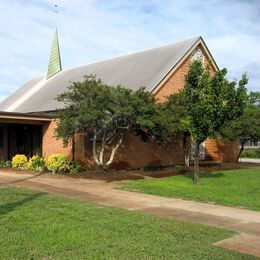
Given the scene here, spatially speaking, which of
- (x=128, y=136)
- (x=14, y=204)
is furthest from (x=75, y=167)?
(x=14, y=204)

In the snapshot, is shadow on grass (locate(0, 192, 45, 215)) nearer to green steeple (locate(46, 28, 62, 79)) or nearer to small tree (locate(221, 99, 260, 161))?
small tree (locate(221, 99, 260, 161))

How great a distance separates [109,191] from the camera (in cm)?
1409

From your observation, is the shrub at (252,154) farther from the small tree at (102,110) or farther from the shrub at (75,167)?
the small tree at (102,110)

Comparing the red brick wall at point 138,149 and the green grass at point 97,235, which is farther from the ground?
the red brick wall at point 138,149

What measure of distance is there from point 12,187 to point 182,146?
1457 cm

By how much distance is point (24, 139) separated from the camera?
27953 millimetres

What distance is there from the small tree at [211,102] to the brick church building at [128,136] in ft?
21.8

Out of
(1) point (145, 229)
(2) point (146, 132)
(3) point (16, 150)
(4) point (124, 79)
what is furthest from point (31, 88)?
(1) point (145, 229)

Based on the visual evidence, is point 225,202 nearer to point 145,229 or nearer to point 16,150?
point 145,229

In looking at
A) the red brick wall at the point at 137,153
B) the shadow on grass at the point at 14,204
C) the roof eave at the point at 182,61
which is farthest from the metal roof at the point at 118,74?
the shadow on grass at the point at 14,204

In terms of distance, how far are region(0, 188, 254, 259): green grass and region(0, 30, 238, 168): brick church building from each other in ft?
41.9

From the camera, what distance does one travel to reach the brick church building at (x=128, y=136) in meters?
23.3

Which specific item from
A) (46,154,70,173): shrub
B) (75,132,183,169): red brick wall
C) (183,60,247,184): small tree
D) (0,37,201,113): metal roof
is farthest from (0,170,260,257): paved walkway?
(0,37,201,113): metal roof

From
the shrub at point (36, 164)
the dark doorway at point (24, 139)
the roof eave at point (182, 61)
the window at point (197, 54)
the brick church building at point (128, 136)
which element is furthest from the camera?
the window at point (197, 54)
